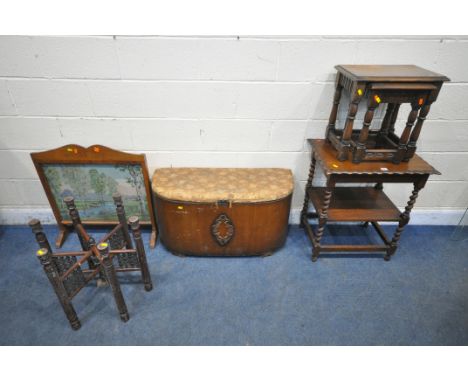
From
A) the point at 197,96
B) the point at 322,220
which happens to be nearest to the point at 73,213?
the point at 197,96

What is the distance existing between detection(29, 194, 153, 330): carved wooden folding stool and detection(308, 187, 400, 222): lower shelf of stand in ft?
4.03

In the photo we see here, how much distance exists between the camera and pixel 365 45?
5.74 feet

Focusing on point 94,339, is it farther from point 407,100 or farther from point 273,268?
point 407,100

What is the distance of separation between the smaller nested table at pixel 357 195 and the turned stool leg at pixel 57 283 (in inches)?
59.9

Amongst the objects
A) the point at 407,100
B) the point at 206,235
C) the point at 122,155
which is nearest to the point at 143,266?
the point at 206,235

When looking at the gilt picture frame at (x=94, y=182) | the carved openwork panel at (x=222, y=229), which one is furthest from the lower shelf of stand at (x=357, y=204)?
the gilt picture frame at (x=94, y=182)

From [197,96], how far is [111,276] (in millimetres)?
1191

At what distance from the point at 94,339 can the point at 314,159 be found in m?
1.77

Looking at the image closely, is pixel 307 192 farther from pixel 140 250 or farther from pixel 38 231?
pixel 38 231

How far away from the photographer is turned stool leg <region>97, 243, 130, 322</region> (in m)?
1.42

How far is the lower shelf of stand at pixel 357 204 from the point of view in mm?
1995

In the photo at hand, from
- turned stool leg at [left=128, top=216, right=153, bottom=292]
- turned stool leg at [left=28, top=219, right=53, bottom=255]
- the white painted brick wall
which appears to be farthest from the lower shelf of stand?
turned stool leg at [left=28, top=219, right=53, bottom=255]

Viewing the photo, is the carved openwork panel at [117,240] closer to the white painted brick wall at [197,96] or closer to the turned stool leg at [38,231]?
the turned stool leg at [38,231]

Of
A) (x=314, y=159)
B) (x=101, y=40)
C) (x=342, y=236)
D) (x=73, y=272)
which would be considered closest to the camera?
(x=73, y=272)
